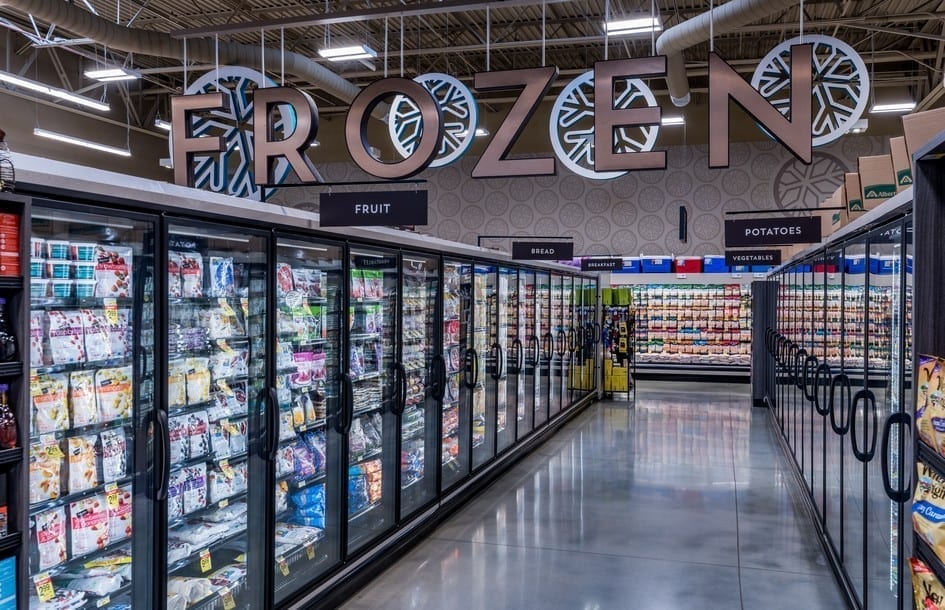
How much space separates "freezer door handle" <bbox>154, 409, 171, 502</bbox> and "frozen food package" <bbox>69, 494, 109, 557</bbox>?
0.21 m

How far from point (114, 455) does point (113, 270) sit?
695mm

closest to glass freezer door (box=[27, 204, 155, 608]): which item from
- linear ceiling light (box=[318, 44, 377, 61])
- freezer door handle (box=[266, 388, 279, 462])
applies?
freezer door handle (box=[266, 388, 279, 462])

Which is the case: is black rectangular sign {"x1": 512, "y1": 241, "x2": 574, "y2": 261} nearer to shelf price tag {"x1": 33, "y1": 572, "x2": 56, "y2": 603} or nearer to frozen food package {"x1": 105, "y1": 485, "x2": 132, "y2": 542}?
frozen food package {"x1": 105, "y1": 485, "x2": 132, "y2": 542}

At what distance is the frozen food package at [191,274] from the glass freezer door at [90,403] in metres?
0.32

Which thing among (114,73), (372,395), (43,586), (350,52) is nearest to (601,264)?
(350,52)

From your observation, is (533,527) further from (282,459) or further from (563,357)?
(563,357)

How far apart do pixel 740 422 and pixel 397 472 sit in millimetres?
6841

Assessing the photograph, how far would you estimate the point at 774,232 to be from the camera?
6.09 meters

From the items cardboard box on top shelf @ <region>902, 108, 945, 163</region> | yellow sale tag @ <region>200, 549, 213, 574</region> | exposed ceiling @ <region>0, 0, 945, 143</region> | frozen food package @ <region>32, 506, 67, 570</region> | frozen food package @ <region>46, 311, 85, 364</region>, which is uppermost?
exposed ceiling @ <region>0, 0, 945, 143</region>

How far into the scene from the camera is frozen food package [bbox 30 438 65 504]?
2.53 meters

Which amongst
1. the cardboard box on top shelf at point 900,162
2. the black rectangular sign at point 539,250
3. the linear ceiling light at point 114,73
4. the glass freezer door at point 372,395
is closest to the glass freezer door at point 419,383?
the glass freezer door at point 372,395

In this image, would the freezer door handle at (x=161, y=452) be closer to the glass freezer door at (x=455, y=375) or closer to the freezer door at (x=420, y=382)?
the freezer door at (x=420, y=382)

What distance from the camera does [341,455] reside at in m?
4.27

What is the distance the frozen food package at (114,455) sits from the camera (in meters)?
2.80
